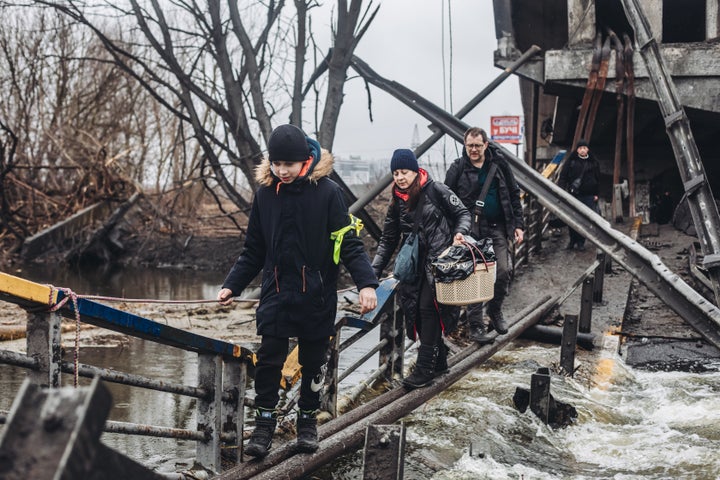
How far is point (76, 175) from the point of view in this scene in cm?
2214

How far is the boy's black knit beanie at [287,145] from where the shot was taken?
161 inches

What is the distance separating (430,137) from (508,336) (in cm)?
522

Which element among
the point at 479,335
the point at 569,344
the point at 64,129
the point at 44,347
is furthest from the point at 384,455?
the point at 64,129

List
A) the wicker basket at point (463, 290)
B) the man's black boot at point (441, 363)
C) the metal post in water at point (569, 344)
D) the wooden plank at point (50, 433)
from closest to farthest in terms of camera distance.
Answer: the wooden plank at point (50, 433)
the wicker basket at point (463, 290)
the man's black boot at point (441, 363)
the metal post in water at point (569, 344)

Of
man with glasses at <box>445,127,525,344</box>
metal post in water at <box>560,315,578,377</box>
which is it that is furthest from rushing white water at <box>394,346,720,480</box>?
man with glasses at <box>445,127,525,344</box>

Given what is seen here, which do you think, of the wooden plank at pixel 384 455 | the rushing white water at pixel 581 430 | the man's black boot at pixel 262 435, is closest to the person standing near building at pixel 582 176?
the rushing white water at pixel 581 430

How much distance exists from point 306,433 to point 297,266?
0.94 m

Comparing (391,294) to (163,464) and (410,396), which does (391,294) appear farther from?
(163,464)

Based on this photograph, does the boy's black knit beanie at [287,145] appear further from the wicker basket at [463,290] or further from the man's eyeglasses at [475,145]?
the man's eyeglasses at [475,145]

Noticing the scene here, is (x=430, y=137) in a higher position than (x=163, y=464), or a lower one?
higher

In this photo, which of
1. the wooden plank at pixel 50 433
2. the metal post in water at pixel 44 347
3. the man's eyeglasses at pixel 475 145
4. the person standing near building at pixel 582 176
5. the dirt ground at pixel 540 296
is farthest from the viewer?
the person standing near building at pixel 582 176

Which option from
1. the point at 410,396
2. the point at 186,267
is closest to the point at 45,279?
the point at 186,267

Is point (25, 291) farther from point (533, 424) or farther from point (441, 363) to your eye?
point (533, 424)

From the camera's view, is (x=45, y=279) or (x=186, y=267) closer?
(x=45, y=279)
